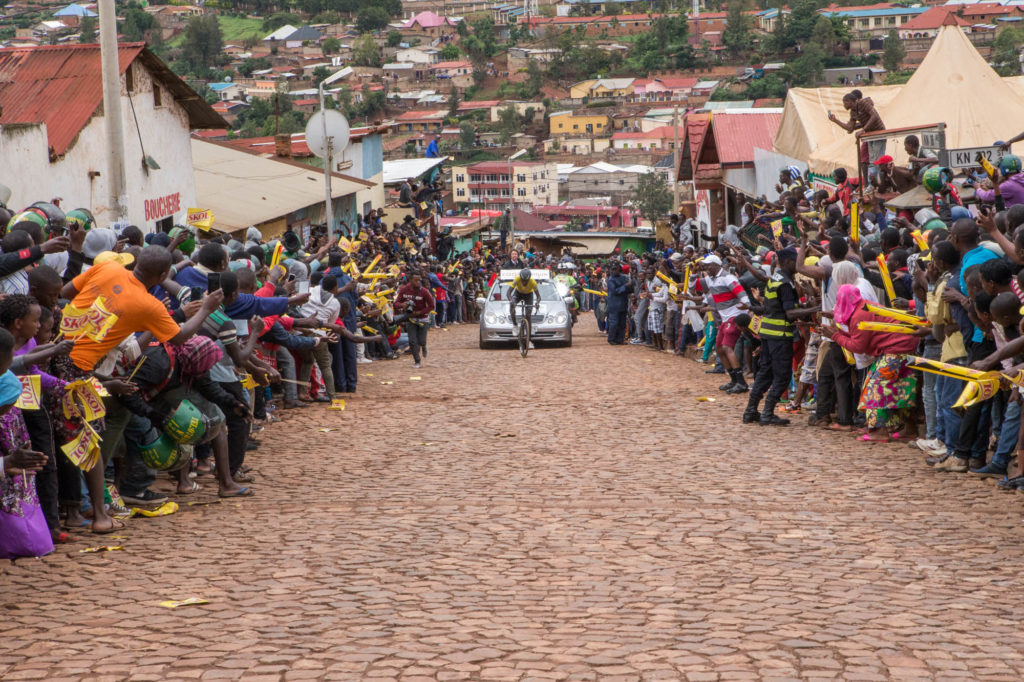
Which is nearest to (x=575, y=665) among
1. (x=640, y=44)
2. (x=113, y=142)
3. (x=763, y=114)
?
(x=113, y=142)

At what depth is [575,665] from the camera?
5.55 meters

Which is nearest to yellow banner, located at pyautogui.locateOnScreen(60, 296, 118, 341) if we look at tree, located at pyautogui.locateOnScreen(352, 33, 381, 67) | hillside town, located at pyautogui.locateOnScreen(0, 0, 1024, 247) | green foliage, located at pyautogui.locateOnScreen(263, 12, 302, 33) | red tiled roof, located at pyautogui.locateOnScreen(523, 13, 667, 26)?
hillside town, located at pyautogui.locateOnScreen(0, 0, 1024, 247)

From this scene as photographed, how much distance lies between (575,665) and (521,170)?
3875 inches

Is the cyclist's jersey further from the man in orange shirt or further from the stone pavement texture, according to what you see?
the man in orange shirt

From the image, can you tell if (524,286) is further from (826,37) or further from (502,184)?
(826,37)

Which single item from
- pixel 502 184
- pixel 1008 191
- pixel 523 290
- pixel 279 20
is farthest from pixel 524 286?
pixel 279 20

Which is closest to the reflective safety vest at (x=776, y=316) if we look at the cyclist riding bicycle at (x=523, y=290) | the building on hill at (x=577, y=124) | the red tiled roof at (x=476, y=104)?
the cyclist riding bicycle at (x=523, y=290)

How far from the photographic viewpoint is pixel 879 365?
Result: 11547 mm

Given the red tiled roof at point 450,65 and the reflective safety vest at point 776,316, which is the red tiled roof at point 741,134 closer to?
the reflective safety vest at point 776,316

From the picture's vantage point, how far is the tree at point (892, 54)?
114 metres

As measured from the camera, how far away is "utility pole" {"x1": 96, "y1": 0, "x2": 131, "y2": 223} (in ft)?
46.0

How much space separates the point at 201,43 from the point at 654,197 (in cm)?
8569

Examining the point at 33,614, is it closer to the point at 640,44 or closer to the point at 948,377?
the point at 948,377

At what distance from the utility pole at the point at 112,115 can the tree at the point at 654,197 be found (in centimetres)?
7709
